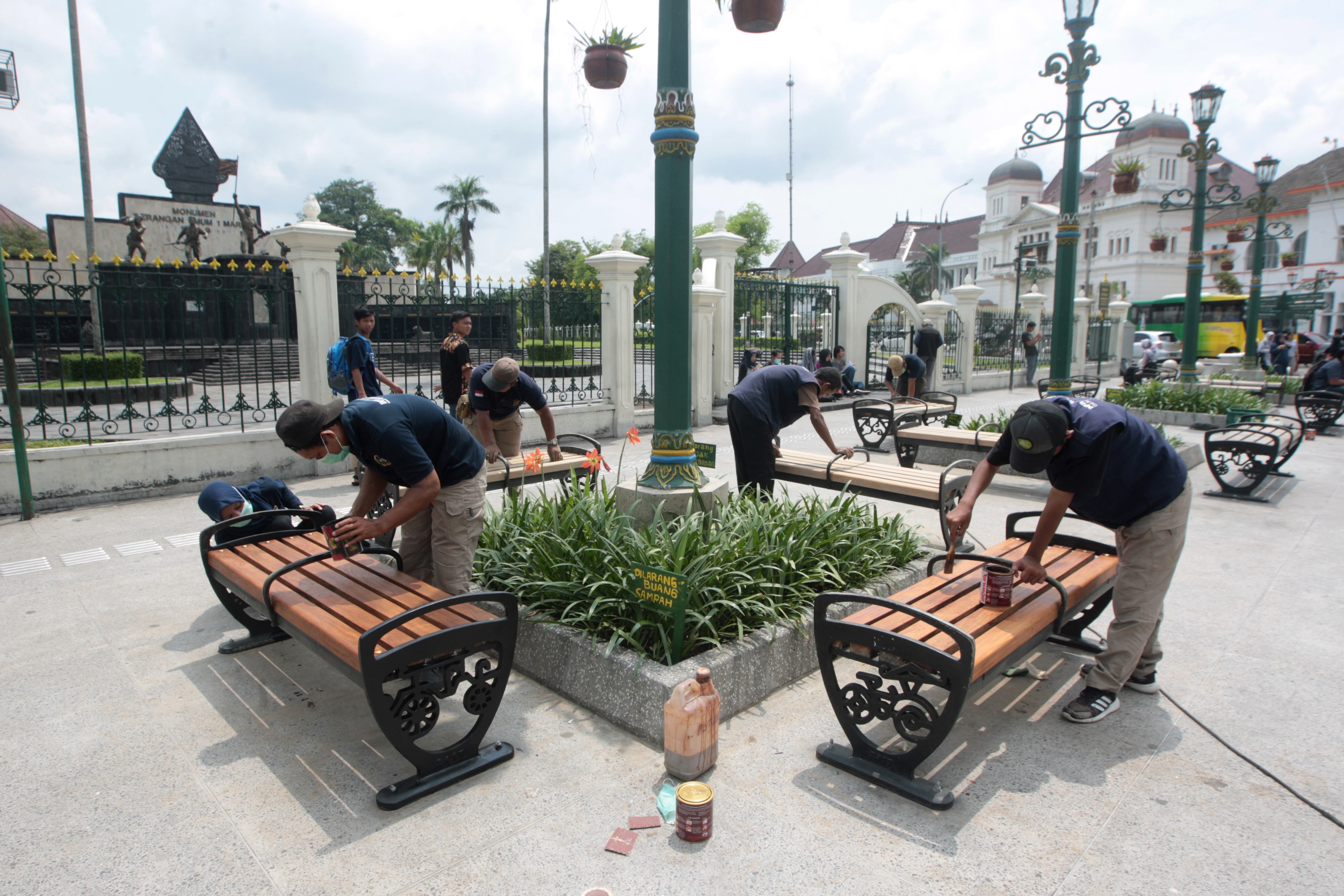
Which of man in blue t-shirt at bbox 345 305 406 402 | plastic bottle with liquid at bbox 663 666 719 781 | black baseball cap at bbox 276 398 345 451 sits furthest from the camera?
man in blue t-shirt at bbox 345 305 406 402

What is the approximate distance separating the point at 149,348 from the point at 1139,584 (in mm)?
21305

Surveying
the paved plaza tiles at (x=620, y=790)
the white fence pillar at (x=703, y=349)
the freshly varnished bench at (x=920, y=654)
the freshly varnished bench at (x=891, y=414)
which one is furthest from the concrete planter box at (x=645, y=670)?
the white fence pillar at (x=703, y=349)

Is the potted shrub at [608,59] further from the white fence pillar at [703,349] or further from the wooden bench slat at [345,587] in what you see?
the white fence pillar at [703,349]

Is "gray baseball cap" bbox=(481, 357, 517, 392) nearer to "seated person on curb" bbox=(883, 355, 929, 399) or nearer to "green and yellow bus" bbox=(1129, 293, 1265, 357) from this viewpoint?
"seated person on curb" bbox=(883, 355, 929, 399)

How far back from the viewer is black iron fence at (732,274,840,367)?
45.6 ft

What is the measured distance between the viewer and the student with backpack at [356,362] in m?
7.29

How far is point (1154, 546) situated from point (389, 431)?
3.35 m

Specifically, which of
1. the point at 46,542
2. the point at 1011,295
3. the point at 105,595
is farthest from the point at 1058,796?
the point at 1011,295

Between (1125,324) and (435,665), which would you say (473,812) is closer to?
(435,665)

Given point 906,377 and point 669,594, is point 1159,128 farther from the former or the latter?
point 669,594

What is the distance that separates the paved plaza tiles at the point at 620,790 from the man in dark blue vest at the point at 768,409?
214 cm

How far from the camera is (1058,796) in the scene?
9.32ft

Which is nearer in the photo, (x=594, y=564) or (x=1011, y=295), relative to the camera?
(x=594, y=564)

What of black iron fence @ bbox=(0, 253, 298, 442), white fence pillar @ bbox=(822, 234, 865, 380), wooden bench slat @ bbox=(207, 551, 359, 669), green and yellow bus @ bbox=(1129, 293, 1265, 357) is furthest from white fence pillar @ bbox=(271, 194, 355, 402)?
green and yellow bus @ bbox=(1129, 293, 1265, 357)
